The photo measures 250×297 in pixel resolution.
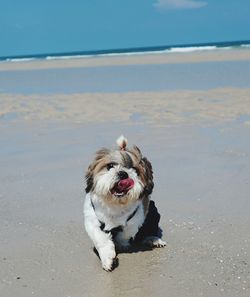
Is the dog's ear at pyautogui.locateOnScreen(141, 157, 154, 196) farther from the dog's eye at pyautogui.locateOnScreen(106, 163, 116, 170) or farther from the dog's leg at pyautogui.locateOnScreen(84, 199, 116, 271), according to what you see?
the dog's leg at pyautogui.locateOnScreen(84, 199, 116, 271)

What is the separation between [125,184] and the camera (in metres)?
4.11

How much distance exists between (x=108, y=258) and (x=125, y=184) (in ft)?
1.69

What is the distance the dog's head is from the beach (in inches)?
19.4

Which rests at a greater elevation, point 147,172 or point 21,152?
point 147,172

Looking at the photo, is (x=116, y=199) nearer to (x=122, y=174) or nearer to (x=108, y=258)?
(x=122, y=174)

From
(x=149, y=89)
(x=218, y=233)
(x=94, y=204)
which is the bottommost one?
(x=149, y=89)

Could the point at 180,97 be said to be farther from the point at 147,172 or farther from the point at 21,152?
the point at 147,172

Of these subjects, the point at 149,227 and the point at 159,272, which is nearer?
the point at 159,272

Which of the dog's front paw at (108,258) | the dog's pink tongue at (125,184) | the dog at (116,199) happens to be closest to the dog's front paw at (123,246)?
the dog at (116,199)

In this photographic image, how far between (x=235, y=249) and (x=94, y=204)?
1.04 meters

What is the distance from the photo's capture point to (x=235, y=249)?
4.46 metres

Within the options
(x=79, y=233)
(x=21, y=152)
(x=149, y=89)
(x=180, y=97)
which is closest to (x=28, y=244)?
(x=79, y=233)

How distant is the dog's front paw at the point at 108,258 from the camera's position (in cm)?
418

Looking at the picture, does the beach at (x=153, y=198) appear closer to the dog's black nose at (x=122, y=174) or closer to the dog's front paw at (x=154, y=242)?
the dog's front paw at (x=154, y=242)
